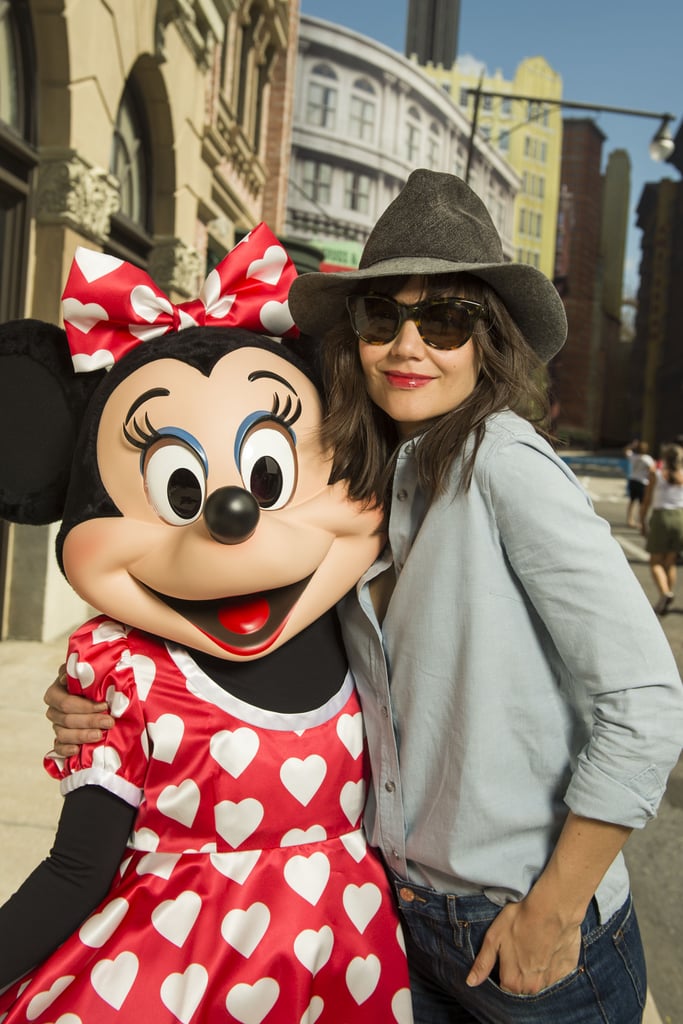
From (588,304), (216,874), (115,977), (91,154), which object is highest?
(588,304)

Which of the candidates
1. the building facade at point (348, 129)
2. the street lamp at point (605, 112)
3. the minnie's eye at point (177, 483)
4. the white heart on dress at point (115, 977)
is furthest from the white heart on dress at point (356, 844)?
the building facade at point (348, 129)

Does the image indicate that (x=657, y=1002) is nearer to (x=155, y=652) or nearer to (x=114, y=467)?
(x=155, y=652)

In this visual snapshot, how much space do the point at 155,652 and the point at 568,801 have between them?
2.43 feet

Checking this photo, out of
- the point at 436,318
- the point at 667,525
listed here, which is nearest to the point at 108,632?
the point at 436,318

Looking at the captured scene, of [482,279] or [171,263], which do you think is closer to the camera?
[482,279]

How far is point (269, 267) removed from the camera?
1.75 meters

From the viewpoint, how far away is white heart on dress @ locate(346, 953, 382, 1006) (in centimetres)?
136

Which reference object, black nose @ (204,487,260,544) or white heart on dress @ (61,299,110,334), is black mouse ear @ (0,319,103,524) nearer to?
white heart on dress @ (61,299,110,334)

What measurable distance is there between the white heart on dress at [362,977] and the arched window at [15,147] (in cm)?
441

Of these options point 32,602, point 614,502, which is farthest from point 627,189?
point 32,602

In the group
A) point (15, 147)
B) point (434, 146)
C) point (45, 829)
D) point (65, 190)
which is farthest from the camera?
point (434, 146)

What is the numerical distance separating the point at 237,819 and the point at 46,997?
1.24 ft

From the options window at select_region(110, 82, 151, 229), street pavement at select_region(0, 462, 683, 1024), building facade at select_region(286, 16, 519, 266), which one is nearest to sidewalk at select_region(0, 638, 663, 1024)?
street pavement at select_region(0, 462, 683, 1024)

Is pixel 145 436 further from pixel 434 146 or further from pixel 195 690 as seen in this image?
pixel 434 146
